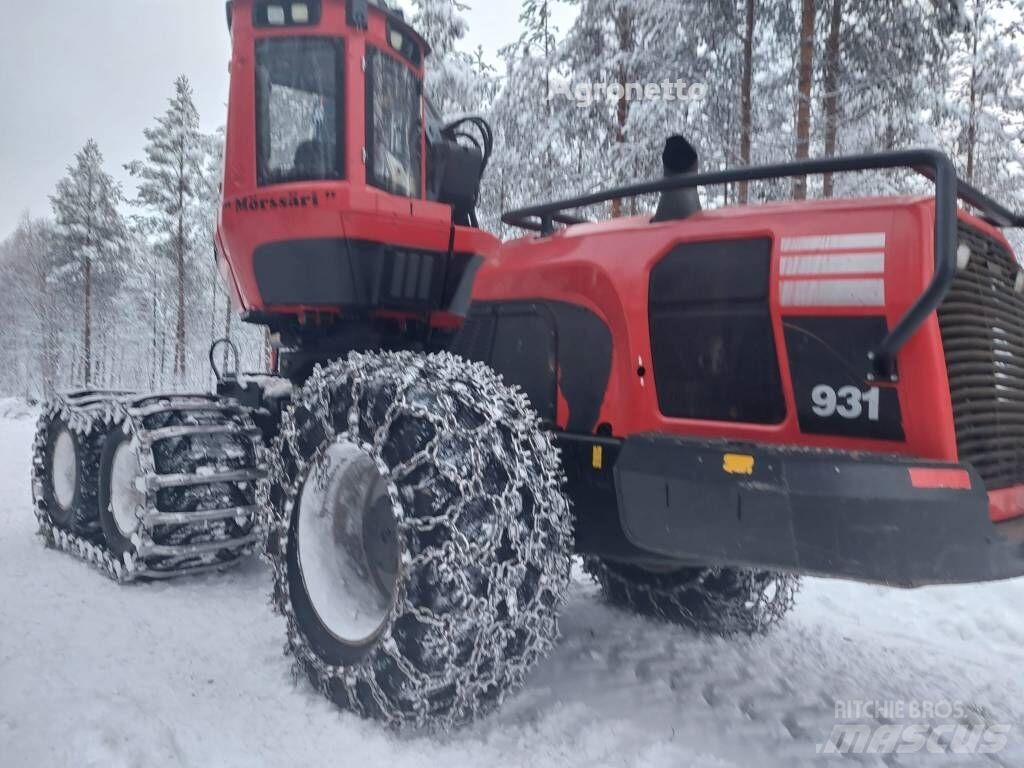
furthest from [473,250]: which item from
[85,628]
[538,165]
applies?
[538,165]

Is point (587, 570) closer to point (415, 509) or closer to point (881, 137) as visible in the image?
point (415, 509)

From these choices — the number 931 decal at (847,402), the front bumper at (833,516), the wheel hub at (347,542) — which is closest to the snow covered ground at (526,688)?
the wheel hub at (347,542)

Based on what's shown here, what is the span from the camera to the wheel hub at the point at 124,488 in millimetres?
4375

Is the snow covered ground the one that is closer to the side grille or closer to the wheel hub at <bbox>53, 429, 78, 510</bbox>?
the wheel hub at <bbox>53, 429, 78, 510</bbox>

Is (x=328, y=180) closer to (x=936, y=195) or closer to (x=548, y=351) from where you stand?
(x=548, y=351)

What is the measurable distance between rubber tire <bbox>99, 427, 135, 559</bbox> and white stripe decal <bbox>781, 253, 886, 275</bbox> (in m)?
3.56

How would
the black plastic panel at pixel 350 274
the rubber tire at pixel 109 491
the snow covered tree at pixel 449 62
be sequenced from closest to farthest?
1. the black plastic panel at pixel 350 274
2. the rubber tire at pixel 109 491
3. the snow covered tree at pixel 449 62

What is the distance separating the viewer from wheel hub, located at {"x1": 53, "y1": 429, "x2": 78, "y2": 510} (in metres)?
5.09

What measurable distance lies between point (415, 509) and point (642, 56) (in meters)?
12.0

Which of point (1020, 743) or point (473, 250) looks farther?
point (473, 250)

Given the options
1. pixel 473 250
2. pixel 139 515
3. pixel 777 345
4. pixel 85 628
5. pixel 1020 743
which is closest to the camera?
pixel 777 345

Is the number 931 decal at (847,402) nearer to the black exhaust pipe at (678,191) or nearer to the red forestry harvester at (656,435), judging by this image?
the red forestry harvester at (656,435)

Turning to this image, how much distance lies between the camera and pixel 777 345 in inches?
92.7

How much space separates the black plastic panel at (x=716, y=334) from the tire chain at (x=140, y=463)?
170cm
